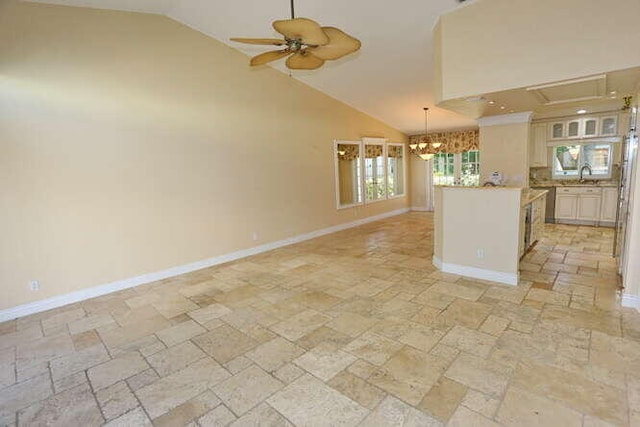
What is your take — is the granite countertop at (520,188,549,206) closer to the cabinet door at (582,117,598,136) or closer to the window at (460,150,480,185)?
the cabinet door at (582,117,598,136)

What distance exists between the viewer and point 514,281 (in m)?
3.81

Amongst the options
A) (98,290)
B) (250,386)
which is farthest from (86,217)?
(250,386)

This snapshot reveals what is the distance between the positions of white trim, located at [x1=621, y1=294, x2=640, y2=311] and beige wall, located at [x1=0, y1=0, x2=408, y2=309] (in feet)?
15.7

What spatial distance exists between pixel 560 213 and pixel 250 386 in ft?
24.7

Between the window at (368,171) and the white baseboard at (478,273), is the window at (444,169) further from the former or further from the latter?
the white baseboard at (478,273)

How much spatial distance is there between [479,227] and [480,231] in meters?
0.05

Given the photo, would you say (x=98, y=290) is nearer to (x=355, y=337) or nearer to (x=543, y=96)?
(x=355, y=337)

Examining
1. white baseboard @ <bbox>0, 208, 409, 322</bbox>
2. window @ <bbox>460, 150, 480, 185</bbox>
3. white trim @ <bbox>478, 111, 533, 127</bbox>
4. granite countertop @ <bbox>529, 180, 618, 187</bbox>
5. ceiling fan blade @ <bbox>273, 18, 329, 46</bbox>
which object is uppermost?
ceiling fan blade @ <bbox>273, 18, 329, 46</bbox>

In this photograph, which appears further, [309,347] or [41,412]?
[309,347]

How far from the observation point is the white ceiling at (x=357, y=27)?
148 inches

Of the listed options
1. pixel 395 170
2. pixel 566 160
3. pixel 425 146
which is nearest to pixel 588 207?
pixel 566 160

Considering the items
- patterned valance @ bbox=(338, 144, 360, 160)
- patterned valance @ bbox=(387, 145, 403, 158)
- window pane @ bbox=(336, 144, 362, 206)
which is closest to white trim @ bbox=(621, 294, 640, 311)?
window pane @ bbox=(336, 144, 362, 206)

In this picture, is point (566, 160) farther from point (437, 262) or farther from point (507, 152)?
point (437, 262)

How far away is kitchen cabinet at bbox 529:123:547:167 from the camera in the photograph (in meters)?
7.09
